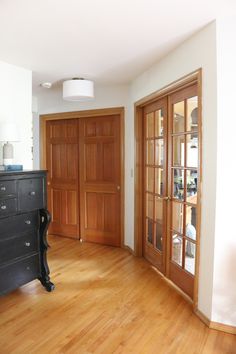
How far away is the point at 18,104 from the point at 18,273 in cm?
176

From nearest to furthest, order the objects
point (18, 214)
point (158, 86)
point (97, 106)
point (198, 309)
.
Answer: point (198, 309) → point (18, 214) → point (158, 86) → point (97, 106)

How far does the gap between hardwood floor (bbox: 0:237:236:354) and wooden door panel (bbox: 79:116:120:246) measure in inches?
35.1

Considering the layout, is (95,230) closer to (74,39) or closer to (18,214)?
(18,214)

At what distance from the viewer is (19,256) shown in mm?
2643

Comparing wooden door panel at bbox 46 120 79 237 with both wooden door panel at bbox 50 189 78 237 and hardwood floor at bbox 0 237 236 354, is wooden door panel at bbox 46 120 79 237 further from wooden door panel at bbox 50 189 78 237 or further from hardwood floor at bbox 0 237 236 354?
hardwood floor at bbox 0 237 236 354

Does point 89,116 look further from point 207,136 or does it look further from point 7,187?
point 207,136

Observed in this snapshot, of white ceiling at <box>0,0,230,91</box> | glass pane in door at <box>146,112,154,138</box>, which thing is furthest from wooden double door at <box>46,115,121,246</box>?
white ceiling at <box>0,0,230,91</box>

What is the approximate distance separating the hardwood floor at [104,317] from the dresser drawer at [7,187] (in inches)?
40.8

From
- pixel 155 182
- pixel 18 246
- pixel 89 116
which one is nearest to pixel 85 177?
pixel 89 116

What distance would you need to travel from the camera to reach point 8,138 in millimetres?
2717

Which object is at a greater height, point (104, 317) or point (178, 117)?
point (178, 117)

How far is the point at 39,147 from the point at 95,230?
1.61 metres

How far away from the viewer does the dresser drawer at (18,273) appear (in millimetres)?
2502

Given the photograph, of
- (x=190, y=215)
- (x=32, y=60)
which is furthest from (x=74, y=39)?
(x=190, y=215)
